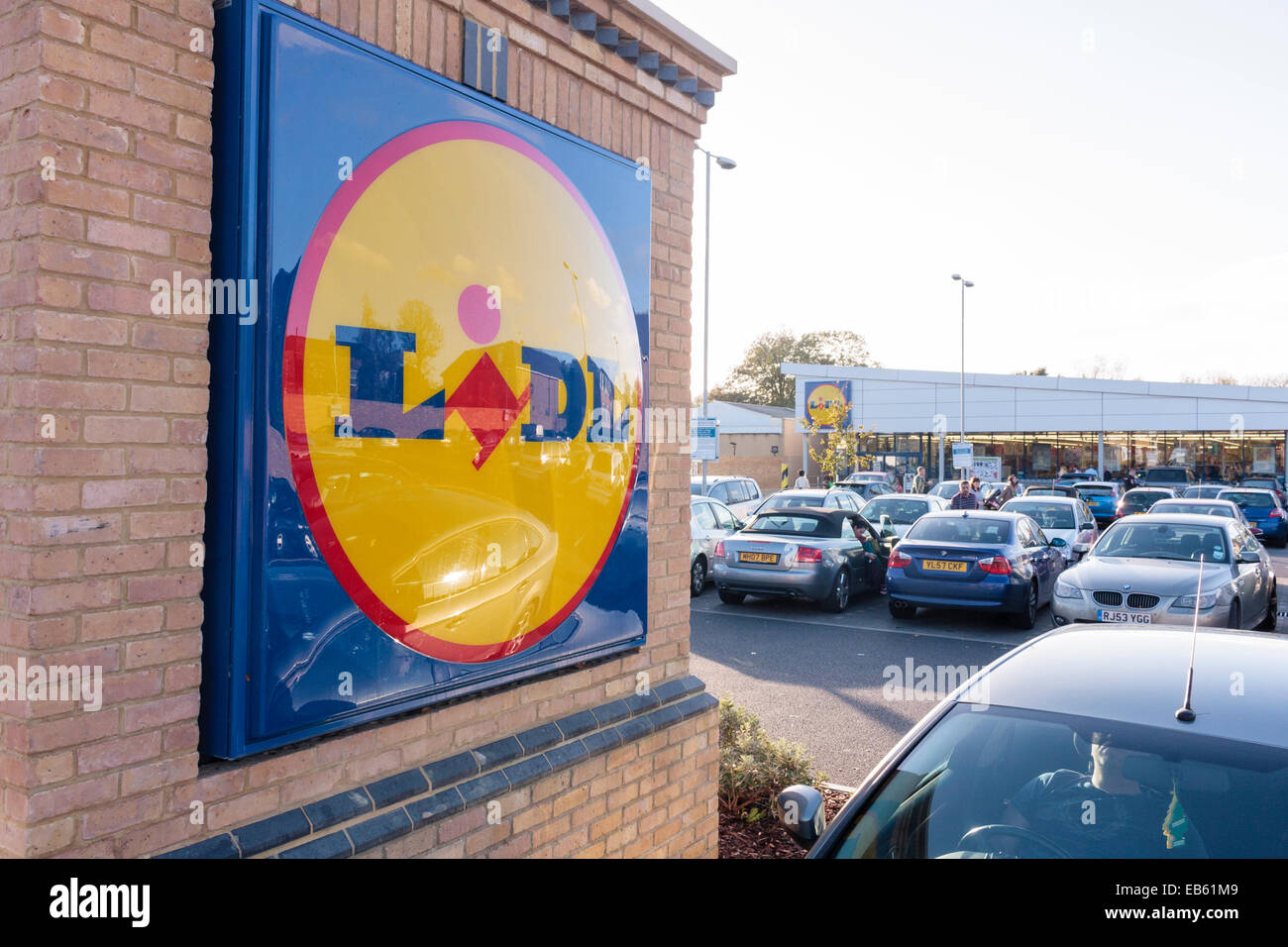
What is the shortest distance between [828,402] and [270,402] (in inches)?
1834

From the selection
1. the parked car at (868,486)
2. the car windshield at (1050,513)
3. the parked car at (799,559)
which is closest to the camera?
the parked car at (799,559)

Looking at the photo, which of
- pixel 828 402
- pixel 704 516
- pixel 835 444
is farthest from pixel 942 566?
pixel 828 402

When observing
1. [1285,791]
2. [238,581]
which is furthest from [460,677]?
[1285,791]

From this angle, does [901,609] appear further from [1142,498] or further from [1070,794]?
[1142,498]

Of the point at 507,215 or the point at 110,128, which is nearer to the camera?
the point at 110,128

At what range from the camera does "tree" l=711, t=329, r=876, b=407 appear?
279 feet

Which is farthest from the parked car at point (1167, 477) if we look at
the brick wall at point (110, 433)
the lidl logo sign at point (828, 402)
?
the brick wall at point (110, 433)

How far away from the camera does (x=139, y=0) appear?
101 inches

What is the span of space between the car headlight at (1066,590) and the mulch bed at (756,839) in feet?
19.8

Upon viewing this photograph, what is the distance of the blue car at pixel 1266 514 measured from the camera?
2455 cm

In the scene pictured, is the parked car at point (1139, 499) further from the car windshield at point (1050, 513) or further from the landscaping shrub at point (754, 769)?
the landscaping shrub at point (754, 769)

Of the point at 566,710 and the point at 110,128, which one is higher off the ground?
the point at 110,128

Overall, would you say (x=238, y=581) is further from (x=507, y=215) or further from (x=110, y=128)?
(x=507, y=215)

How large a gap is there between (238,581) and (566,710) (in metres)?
1.73
